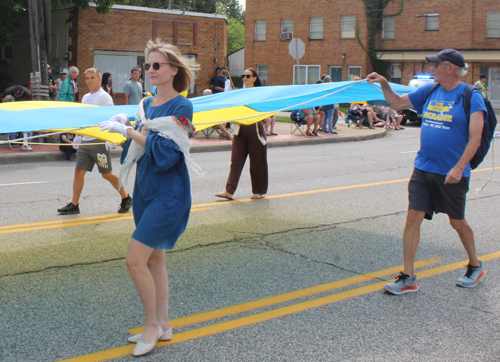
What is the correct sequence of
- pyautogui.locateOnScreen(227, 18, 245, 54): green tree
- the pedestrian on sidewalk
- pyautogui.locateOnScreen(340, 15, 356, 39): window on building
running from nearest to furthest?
1. the pedestrian on sidewalk
2. pyautogui.locateOnScreen(340, 15, 356, 39): window on building
3. pyautogui.locateOnScreen(227, 18, 245, 54): green tree

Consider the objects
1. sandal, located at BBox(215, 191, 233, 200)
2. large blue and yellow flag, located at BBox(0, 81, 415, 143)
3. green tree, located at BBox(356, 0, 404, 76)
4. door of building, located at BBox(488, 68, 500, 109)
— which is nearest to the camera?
large blue and yellow flag, located at BBox(0, 81, 415, 143)

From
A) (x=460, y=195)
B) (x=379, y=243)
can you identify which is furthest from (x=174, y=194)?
(x=379, y=243)

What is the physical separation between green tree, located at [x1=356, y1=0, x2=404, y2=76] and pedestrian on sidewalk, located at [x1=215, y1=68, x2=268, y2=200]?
107ft

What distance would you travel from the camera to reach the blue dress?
11.5ft

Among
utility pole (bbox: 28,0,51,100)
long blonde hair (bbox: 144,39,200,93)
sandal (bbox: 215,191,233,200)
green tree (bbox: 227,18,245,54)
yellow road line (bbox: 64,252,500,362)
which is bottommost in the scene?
yellow road line (bbox: 64,252,500,362)

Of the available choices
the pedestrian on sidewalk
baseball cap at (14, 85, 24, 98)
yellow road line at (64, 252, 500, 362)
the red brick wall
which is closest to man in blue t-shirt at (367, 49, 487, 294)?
yellow road line at (64, 252, 500, 362)

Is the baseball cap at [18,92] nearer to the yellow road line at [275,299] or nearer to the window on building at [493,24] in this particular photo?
the yellow road line at [275,299]

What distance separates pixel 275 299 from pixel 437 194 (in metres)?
1.62

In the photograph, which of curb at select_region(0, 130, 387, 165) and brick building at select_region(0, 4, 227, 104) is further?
brick building at select_region(0, 4, 227, 104)

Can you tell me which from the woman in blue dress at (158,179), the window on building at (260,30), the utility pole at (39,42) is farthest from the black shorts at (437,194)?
the window on building at (260,30)

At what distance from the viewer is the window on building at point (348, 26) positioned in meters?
39.4

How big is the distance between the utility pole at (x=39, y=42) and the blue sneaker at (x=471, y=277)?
12090 mm

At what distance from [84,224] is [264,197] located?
2901mm

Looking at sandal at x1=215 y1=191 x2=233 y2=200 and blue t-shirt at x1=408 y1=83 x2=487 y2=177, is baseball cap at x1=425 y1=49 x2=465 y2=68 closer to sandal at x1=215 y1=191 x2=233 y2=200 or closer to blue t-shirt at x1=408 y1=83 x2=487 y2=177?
blue t-shirt at x1=408 y1=83 x2=487 y2=177
